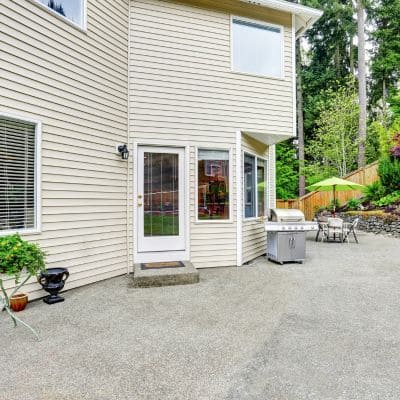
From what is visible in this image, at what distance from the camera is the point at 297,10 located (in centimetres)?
644

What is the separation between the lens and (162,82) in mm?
5805

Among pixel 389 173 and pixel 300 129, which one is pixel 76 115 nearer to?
pixel 389 173

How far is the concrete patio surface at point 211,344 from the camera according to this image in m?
2.21

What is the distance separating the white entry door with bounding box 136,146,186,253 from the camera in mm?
5670

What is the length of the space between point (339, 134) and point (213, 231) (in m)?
12.2

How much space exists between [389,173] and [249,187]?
7.90 metres

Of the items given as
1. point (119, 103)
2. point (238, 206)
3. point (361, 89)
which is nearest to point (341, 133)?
point (361, 89)

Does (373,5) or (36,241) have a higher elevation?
(373,5)

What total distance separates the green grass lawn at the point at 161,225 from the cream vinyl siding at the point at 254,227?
144cm

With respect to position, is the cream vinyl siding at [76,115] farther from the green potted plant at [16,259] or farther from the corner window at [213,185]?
the corner window at [213,185]

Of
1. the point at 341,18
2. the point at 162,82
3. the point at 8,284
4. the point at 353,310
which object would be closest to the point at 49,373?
the point at 8,284

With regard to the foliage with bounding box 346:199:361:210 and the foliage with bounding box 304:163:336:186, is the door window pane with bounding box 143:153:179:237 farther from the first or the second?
the foliage with bounding box 304:163:336:186

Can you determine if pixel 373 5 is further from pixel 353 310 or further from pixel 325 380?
pixel 325 380

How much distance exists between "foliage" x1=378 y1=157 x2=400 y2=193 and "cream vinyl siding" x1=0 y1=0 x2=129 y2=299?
10.5 meters
